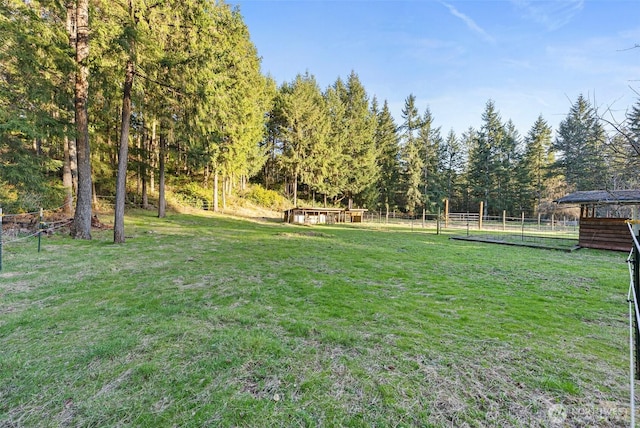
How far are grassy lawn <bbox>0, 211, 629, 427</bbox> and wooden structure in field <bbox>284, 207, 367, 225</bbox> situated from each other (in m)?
16.4

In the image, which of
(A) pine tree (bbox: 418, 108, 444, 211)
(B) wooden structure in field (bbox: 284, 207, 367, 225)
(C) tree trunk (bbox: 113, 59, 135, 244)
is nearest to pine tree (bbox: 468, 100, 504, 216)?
(A) pine tree (bbox: 418, 108, 444, 211)

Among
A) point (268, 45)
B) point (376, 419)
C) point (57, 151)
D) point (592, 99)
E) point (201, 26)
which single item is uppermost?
point (268, 45)

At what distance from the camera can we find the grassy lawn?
6.66 feet

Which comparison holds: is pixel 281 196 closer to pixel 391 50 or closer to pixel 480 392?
pixel 391 50

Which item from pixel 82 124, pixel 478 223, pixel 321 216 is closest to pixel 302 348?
pixel 82 124

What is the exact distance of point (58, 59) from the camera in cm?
795

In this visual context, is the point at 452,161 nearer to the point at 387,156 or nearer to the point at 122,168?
the point at 387,156

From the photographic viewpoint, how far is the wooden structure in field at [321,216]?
22.5 metres

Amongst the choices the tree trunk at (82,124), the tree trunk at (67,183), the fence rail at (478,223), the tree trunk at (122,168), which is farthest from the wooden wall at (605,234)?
the tree trunk at (67,183)

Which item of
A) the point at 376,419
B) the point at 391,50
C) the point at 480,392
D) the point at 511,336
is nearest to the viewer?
the point at 376,419

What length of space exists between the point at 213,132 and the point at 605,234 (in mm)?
16805

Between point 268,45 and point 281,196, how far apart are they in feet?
46.3

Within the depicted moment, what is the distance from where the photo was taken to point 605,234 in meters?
11.9

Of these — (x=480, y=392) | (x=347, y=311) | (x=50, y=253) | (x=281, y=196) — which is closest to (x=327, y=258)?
(x=347, y=311)
